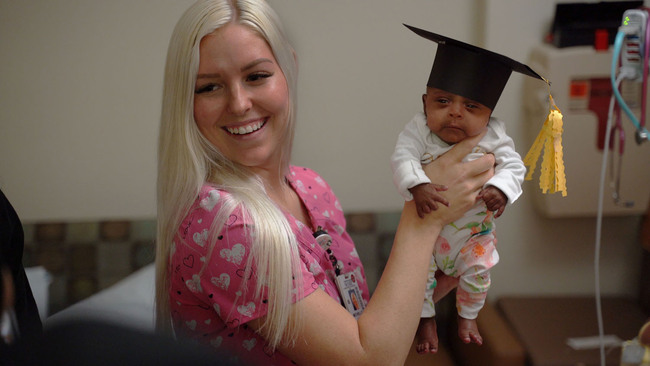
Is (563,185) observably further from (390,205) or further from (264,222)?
(390,205)

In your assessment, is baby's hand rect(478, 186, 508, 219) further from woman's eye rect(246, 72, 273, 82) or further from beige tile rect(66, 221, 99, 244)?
beige tile rect(66, 221, 99, 244)

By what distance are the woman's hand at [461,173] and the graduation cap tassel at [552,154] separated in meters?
0.07

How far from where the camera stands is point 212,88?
2.51 feet

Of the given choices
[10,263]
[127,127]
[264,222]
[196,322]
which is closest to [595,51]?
[264,222]

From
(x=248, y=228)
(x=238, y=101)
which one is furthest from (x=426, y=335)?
(x=238, y=101)

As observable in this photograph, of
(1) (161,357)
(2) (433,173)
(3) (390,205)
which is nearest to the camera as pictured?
(1) (161,357)

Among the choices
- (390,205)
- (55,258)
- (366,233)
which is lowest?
(55,258)

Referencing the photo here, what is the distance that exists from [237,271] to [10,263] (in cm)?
25

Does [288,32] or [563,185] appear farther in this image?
[288,32]

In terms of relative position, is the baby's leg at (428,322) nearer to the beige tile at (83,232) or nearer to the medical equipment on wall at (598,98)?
the medical equipment on wall at (598,98)

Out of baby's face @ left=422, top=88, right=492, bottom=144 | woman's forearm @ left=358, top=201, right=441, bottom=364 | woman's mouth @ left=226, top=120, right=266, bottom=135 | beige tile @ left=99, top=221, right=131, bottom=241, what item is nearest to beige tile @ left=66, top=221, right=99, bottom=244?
beige tile @ left=99, top=221, right=131, bottom=241

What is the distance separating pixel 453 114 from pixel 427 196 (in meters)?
0.10

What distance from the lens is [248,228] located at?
2.41 feet

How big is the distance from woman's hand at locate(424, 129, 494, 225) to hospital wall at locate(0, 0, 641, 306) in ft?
0.18
